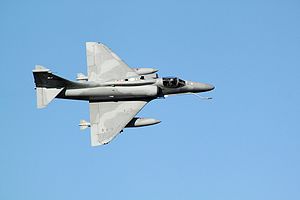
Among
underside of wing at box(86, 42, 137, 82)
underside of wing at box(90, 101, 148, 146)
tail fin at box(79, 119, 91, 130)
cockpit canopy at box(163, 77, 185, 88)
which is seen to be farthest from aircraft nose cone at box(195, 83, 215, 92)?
tail fin at box(79, 119, 91, 130)

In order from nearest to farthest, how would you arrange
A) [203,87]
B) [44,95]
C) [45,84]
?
[44,95] → [45,84] → [203,87]

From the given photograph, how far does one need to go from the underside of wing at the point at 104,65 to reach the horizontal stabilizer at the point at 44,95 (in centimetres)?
482

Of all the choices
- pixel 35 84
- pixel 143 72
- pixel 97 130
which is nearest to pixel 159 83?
pixel 143 72

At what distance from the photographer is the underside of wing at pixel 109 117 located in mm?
57938

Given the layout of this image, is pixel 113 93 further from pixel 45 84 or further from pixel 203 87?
pixel 203 87

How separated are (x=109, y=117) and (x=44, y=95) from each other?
263 inches

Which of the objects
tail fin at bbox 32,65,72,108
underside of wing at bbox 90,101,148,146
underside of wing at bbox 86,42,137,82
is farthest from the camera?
underside of wing at bbox 86,42,137,82

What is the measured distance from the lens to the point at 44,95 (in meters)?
60.1

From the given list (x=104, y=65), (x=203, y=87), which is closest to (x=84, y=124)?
(x=104, y=65)

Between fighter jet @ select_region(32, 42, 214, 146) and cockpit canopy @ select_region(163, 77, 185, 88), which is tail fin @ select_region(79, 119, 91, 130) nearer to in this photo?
fighter jet @ select_region(32, 42, 214, 146)

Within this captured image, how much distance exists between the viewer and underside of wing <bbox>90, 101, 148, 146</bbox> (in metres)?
57.9

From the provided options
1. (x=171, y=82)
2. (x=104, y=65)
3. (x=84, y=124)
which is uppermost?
(x=104, y=65)

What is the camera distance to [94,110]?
60406mm

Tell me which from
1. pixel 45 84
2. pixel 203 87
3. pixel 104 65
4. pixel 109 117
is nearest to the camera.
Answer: pixel 109 117
